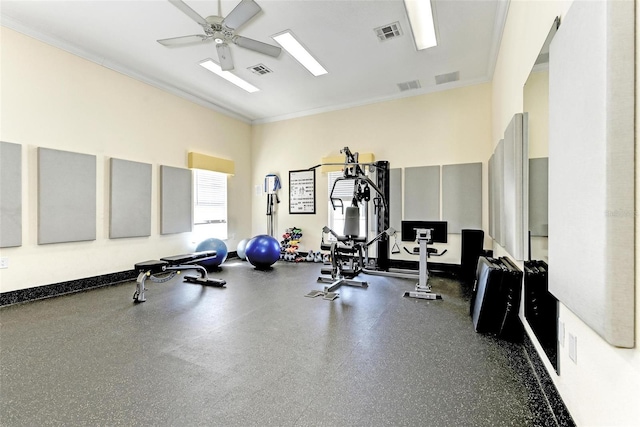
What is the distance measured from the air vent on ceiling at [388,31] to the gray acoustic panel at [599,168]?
297 cm

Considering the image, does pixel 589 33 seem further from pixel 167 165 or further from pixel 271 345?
pixel 167 165

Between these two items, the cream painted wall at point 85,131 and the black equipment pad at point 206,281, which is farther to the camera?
the black equipment pad at point 206,281

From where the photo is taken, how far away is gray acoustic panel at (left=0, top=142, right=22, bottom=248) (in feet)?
11.9

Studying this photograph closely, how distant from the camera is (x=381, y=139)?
6242 mm

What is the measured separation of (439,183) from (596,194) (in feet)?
15.8

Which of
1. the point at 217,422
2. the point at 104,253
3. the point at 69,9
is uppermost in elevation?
the point at 69,9

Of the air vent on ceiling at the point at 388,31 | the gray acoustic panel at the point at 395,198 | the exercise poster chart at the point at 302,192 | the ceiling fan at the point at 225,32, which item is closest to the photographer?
the ceiling fan at the point at 225,32

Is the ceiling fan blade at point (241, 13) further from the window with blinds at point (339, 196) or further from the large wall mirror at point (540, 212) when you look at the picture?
the window with blinds at point (339, 196)

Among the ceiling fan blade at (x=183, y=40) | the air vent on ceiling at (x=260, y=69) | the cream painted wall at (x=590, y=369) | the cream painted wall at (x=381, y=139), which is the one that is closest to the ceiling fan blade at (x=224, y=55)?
the ceiling fan blade at (x=183, y=40)

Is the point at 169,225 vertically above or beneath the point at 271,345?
above

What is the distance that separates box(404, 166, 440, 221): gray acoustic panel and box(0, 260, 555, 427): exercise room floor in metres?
2.25

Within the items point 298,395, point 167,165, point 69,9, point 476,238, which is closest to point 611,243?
point 298,395

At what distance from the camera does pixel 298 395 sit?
186cm

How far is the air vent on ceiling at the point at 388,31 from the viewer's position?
3830mm
